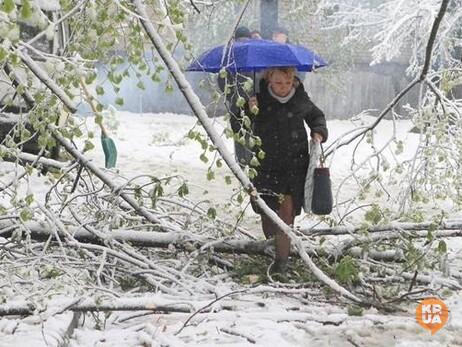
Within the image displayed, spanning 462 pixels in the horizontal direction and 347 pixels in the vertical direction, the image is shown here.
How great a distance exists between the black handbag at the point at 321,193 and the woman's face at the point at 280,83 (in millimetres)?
556

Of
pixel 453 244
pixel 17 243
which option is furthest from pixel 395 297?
pixel 17 243

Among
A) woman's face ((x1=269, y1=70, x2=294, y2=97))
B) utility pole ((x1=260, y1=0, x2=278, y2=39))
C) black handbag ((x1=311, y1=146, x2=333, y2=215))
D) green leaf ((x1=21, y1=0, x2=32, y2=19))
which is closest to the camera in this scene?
green leaf ((x1=21, y1=0, x2=32, y2=19))

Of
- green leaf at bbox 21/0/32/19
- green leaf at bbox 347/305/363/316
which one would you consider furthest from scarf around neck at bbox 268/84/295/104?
green leaf at bbox 21/0/32/19

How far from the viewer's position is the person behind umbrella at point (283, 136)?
14.3 ft

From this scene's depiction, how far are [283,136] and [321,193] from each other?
18.2 inches

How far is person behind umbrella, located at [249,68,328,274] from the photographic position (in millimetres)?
4359

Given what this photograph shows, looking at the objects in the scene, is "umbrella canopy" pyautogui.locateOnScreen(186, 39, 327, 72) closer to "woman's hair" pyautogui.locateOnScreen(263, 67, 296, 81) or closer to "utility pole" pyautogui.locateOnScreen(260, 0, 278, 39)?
"woman's hair" pyautogui.locateOnScreen(263, 67, 296, 81)

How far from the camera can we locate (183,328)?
327 cm

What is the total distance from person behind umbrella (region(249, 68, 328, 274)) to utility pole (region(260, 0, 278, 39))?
12084mm

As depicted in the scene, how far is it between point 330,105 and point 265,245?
606 inches

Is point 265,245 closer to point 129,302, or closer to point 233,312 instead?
point 233,312

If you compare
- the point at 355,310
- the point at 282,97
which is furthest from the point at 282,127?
the point at 355,310

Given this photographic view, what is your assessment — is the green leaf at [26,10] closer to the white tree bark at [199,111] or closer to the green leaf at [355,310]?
the white tree bark at [199,111]

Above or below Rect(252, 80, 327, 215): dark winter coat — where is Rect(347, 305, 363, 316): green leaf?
below
